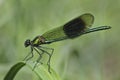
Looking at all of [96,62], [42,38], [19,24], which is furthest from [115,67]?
[42,38]

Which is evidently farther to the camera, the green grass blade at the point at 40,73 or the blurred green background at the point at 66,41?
the blurred green background at the point at 66,41

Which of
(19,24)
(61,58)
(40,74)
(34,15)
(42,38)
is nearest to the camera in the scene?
(40,74)

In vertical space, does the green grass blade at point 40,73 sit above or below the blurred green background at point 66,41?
above

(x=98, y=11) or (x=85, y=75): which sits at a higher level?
(x=98, y=11)

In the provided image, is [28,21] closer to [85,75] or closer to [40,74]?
[85,75]

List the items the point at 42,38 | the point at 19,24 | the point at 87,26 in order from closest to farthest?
Answer: the point at 42,38 < the point at 87,26 < the point at 19,24

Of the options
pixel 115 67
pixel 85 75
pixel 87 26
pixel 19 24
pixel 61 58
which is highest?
pixel 19 24

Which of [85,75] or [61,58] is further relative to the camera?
[85,75]

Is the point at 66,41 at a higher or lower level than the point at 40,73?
lower
